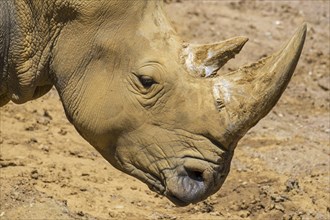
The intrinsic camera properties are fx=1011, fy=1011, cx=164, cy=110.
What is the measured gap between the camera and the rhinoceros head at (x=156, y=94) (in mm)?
4922

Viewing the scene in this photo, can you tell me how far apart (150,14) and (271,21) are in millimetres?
7352

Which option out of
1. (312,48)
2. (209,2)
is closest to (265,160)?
(312,48)

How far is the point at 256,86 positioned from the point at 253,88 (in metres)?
0.02

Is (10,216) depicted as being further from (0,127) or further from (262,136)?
(262,136)

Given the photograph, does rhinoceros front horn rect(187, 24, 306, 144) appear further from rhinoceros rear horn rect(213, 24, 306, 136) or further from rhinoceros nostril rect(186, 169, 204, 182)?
rhinoceros nostril rect(186, 169, 204, 182)

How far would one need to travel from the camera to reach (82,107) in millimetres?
5125

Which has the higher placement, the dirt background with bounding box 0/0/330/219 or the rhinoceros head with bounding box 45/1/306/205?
the rhinoceros head with bounding box 45/1/306/205

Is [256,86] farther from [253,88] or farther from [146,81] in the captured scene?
[146,81]

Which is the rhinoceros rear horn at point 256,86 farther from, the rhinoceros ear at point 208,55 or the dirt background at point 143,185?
the dirt background at point 143,185

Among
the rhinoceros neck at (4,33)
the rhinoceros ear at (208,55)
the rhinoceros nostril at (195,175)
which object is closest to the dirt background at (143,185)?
the rhinoceros neck at (4,33)

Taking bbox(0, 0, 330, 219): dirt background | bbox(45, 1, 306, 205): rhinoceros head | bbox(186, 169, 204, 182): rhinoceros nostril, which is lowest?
bbox(0, 0, 330, 219): dirt background

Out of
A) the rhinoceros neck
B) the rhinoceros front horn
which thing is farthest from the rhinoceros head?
the rhinoceros neck

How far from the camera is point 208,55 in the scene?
5082 millimetres

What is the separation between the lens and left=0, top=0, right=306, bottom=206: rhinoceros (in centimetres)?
493
